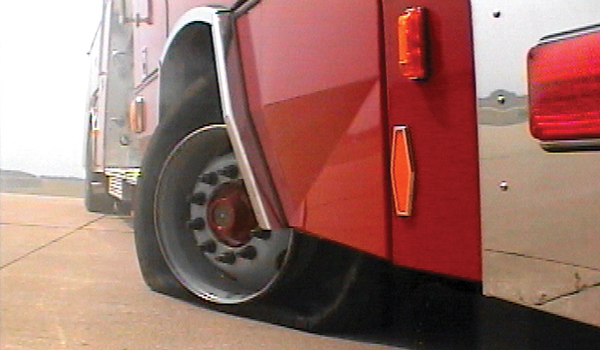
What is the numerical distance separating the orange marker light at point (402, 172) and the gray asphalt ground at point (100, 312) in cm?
74

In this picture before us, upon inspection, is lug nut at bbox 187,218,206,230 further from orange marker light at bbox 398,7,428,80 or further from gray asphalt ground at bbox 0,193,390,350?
orange marker light at bbox 398,7,428,80

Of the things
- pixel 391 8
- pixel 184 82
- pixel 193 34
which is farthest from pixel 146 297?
pixel 391 8

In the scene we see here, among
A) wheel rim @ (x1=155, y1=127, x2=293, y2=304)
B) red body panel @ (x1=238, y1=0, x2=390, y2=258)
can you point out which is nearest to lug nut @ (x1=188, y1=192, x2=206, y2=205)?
wheel rim @ (x1=155, y1=127, x2=293, y2=304)

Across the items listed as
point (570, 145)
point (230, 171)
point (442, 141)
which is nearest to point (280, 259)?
point (230, 171)

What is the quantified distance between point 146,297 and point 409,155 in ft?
5.26

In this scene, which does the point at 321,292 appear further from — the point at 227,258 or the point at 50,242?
the point at 50,242

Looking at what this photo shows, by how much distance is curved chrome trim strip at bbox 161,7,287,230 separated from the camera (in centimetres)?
196

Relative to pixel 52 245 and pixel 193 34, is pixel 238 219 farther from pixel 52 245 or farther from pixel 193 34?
pixel 52 245

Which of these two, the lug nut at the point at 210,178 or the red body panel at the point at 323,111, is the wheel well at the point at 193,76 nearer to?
the lug nut at the point at 210,178

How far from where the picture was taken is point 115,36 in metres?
4.40

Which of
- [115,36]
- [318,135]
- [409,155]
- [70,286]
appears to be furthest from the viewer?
[115,36]

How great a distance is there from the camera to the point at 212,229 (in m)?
2.46

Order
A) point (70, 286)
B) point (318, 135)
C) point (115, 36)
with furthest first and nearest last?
point (115, 36), point (70, 286), point (318, 135)

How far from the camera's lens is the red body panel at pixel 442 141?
1.28 metres
